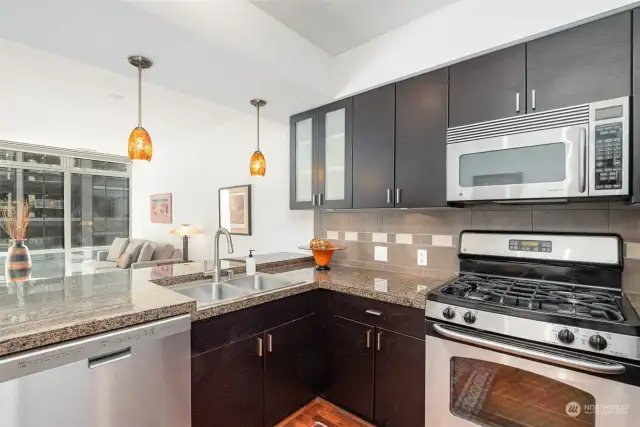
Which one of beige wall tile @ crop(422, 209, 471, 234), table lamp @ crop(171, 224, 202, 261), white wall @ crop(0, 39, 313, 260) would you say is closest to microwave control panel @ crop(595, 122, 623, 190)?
beige wall tile @ crop(422, 209, 471, 234)

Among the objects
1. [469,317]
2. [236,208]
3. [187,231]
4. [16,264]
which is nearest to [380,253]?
[469,317]

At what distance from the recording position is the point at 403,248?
91.4 inches

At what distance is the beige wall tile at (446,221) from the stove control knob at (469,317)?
0.76 meters

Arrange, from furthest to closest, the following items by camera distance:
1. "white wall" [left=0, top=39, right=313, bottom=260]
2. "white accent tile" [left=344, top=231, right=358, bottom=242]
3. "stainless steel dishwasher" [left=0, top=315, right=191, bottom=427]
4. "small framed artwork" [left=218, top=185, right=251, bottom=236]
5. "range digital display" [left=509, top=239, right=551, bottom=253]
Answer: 1. "small framed artwork" [left=218, top=185, right=251, bottom=236]
2. "white wall" [left=0, top=39, right=313, bottom=260]
3. "white accent tile" [left=344, top=231, right=358, bottom=242]
4. "range digital display" [left=509, top=239, right=551, bottom=253]
5. "stainless steel dishwasher" [left=0, top=315, right=191, bottom=427]

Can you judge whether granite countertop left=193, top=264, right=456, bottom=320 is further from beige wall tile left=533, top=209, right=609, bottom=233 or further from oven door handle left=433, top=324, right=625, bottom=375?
beige wall tile left=533, top=209, right=609, bottom=233

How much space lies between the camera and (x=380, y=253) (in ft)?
8.01

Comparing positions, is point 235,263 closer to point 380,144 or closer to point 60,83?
point 380,144

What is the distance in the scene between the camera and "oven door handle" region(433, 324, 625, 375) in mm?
1139

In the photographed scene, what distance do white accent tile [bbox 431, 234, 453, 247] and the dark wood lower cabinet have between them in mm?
1306

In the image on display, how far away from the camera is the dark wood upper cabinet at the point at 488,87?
1.58 metres

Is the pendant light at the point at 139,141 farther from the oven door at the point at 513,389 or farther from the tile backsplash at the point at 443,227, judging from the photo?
the oven door at the point at 513,389

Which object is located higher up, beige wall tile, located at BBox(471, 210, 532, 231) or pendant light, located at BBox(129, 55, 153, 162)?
pendant light, located at BBox(129, 55, 153, 162)

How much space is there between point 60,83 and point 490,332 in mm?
3796

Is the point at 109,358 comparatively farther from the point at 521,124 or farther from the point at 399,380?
the point at 521,124
